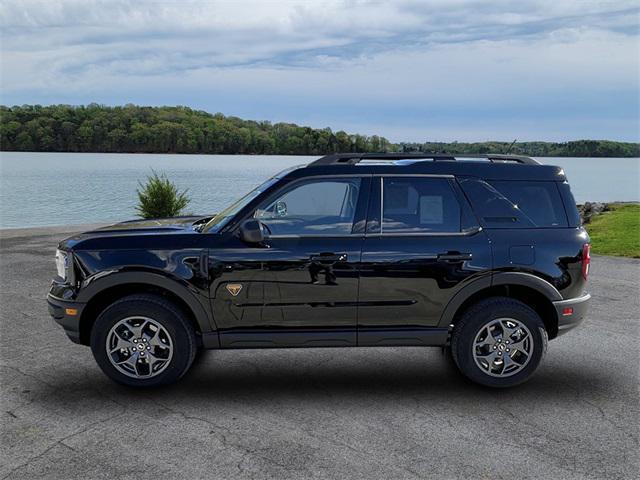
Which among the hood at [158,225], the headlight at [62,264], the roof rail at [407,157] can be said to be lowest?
the headlight at [62,264]

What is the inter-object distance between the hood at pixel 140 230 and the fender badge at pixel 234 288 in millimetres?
594

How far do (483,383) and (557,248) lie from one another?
1268 millimetres

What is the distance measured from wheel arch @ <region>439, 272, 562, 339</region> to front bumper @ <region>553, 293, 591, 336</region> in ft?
0.13

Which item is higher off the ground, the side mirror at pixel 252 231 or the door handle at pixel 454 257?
the side mirror at pixel 252 231

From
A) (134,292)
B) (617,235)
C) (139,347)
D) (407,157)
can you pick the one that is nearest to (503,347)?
(407,157)

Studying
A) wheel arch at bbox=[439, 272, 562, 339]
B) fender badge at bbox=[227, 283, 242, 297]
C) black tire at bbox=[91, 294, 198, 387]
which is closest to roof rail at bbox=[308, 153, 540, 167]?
wheel arch at bbox=[439, 272, 562, 339]

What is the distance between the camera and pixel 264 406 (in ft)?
16.0

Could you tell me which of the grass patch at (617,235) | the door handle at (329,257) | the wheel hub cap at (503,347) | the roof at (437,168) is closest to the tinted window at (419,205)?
the roof at (437,168)

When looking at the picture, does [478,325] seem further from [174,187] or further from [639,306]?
[174,187]

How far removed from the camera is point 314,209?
5254 millimetres

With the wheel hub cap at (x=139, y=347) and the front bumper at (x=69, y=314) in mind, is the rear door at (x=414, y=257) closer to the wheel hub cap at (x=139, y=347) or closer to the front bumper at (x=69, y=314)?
the wheel hub cap at (x=139, y=347)

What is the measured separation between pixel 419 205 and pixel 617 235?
497 inches

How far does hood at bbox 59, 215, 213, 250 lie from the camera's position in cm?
527

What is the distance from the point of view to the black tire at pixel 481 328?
5.21 meters
